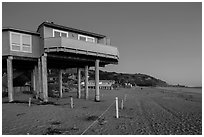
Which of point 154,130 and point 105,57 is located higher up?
point 105,57

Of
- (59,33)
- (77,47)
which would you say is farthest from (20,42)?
(77,47)

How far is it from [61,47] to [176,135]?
1332 cm

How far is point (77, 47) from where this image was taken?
18.7m

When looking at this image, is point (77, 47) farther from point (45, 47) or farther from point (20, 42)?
point (20, 42)

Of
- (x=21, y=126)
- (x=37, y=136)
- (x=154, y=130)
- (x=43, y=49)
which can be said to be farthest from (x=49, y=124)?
(x=43, y=49)

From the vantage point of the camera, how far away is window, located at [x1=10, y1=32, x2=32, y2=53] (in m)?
18.5

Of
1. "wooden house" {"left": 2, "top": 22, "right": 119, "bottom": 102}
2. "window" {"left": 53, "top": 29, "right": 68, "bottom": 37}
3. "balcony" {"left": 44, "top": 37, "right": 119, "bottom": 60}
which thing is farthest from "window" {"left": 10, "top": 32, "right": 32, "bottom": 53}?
"window" {"left": 53, "top": 29, "right": 68, "bottom": 37}

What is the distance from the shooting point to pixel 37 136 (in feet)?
24.1

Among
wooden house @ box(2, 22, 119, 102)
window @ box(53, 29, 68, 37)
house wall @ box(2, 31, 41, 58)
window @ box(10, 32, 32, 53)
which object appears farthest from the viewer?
window @ box(53, 29, 68, 37)

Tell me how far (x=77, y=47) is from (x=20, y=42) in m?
5.94

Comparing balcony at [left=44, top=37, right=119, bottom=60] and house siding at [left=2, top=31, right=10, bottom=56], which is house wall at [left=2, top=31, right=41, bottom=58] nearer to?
house siding at [left=2, top=31, right=10, bottom=56]

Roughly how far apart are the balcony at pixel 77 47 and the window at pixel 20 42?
2.48 meters

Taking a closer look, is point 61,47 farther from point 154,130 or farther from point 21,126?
point 154,130

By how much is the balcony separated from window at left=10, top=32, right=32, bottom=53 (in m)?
2.48
